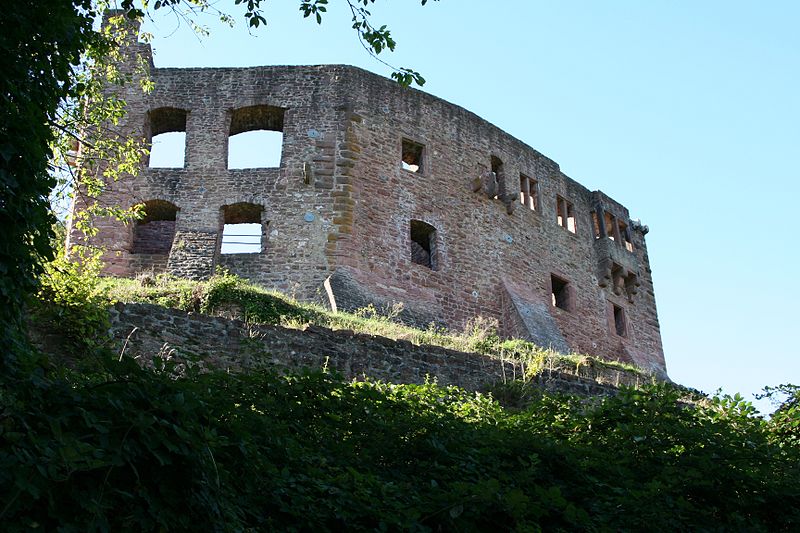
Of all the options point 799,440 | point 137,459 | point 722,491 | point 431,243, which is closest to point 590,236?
point 431,243

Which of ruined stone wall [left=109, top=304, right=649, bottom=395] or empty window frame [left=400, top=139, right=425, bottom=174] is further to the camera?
empty window frame [left=400, top=139, right=425, bottom=174]

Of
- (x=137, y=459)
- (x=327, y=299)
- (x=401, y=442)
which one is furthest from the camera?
(x=327, y=299)

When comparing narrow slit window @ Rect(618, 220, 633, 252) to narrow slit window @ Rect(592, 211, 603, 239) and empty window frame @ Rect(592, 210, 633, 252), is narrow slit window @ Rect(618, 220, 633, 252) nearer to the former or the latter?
empty window frame @ Rect(592, 210, 633, 252)

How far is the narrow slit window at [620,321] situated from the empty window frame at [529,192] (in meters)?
3.61

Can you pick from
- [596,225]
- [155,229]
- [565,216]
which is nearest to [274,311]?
[155,229]

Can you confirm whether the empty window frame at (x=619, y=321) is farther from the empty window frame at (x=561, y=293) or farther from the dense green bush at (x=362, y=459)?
the dense green bush at (x=362, y=459)

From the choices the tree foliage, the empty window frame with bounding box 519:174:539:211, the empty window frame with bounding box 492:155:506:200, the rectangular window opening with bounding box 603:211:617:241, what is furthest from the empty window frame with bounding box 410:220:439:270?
the tree foliage

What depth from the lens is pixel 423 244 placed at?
2045 centimetres

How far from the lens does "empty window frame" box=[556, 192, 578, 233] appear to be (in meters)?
23.7

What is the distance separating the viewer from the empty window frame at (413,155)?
20.1 m

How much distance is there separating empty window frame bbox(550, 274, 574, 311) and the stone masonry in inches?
2.9

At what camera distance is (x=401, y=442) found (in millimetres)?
6820

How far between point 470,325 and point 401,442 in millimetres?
11924

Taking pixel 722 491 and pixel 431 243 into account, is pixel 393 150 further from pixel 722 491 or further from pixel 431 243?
pixel 722 491
